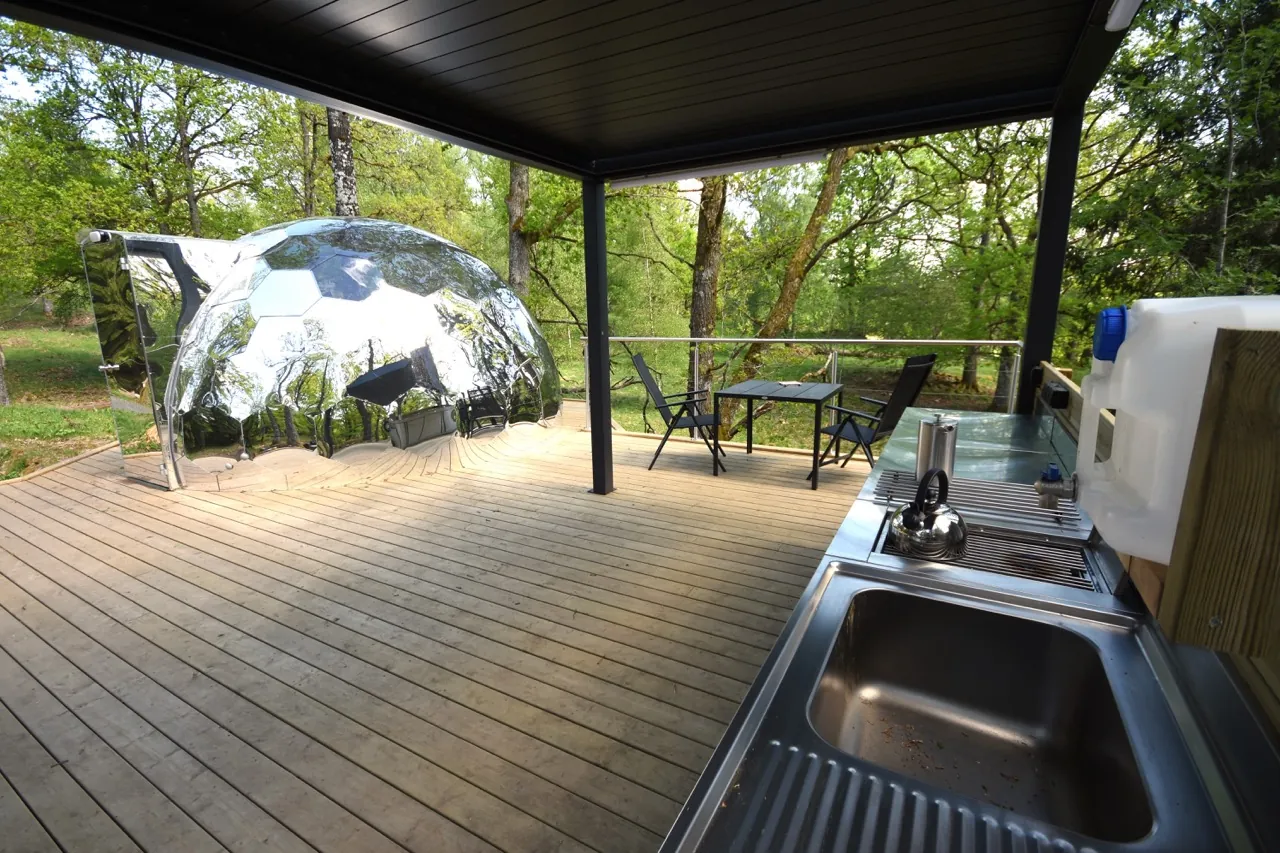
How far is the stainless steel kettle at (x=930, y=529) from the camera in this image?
1.21 m

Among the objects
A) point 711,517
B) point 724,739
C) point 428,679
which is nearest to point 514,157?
point 711,517

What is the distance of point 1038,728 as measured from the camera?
0.97 m

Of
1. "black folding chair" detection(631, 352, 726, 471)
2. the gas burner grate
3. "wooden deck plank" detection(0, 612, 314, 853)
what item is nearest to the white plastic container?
the gas burner grate

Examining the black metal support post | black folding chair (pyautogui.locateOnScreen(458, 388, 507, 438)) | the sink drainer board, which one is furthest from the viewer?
black folding chair (pyautogui.locateOnScreen(458, 388, 507, 438))

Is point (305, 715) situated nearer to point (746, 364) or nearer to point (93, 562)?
point (93, 562)

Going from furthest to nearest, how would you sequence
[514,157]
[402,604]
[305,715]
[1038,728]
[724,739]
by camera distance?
[514,157] < [402,604] < [305,715] < [1038,728] < [724,739]

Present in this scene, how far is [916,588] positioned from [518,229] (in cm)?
807

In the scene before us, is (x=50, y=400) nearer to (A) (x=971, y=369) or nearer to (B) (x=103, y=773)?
(B) (x=103, y=773)

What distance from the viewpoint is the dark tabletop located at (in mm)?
3968

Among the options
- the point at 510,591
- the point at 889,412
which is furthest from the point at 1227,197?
the point at 510,591

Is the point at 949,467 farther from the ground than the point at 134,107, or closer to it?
closer to it

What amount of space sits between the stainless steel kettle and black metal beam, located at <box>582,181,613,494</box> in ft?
8.87

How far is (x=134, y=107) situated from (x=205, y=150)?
3.20 ft

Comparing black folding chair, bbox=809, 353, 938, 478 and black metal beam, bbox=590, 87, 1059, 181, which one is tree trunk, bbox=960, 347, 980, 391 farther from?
black metal beam, bbox=590, 87, 1059, 181
